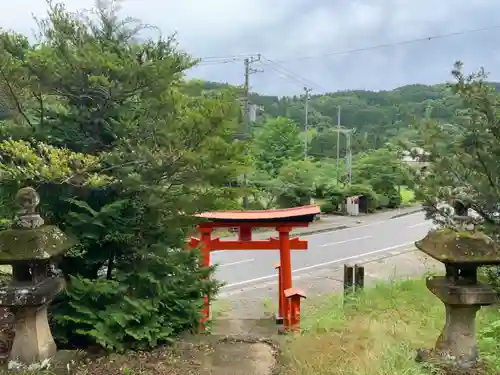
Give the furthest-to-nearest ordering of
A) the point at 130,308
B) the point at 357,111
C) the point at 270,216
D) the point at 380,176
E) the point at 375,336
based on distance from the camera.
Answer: the point at 357,111, the point at 380,176, the point at 270,216, the point at 375,336, the point at 130,308

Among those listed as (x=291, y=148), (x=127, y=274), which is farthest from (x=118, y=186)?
(x=291, y=148)

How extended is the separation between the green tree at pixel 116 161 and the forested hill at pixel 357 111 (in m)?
47.7

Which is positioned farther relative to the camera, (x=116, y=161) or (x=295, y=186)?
(x=295, y=186)

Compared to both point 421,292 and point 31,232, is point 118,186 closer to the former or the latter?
point 31,232

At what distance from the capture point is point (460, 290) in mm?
3941

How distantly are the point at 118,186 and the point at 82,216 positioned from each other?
0.44 meters

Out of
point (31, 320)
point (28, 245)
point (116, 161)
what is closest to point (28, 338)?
point (31, 320)

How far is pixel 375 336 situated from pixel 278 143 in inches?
994

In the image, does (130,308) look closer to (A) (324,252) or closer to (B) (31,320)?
(B) (31,320)

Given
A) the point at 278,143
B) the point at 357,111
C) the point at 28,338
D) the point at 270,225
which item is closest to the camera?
the point at 28,338

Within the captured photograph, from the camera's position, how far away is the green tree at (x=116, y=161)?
14.5ft

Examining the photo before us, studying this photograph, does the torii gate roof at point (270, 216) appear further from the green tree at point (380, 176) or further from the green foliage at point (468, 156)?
the green tree at point (380, 176)

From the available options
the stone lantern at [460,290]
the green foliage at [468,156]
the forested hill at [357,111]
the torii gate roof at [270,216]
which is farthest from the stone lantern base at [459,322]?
the forested hill at [357,111]

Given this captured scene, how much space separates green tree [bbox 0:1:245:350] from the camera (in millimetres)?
4406
